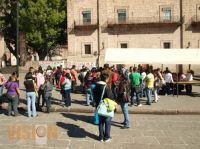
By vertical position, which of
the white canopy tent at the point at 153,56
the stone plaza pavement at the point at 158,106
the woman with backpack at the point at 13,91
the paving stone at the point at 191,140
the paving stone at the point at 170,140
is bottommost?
the paving stone at the point at 191,140

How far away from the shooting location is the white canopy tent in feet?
65.8

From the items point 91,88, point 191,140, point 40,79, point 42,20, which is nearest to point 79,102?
point 40,79

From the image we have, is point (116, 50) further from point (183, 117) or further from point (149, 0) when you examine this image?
point (149, 0)

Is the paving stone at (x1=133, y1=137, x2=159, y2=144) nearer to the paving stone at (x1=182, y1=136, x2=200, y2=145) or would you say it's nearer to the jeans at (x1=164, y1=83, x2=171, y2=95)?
the paving stone at (x1=182, y1=136, x2=200, y2=145)

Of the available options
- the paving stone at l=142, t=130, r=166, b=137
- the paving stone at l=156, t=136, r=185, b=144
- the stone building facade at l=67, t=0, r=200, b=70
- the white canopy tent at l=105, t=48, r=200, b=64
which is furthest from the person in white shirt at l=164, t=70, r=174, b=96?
the stone building facade at l=67, t=0, r=200, b=70

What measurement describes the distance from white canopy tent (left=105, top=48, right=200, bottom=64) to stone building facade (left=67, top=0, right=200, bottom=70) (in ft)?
58.0

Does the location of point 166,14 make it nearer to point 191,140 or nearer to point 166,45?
point 166,45

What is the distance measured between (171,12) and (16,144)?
30968 millimetres

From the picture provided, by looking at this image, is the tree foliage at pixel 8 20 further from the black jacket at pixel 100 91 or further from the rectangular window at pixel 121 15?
the black jacket at pixel 100 91

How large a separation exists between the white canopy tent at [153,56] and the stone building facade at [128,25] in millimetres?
17664

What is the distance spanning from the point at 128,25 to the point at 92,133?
28.6 metres

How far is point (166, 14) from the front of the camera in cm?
3841

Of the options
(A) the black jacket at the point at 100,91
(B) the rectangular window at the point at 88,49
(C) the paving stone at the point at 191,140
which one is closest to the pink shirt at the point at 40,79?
(A) the black jacket at the point at 100,91

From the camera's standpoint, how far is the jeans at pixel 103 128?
9819 mm
